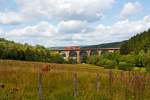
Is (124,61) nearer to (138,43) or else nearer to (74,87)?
(138,43)

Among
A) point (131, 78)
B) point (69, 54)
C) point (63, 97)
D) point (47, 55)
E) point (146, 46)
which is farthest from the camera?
point (69, 54)

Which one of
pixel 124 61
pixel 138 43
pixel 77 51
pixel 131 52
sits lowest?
pixel 124 61

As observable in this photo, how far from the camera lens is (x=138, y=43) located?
138500mm

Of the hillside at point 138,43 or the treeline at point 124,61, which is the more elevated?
the hillside at point 138,43

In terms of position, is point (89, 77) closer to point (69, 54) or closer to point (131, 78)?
point (131, 78)

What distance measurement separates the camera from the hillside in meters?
132

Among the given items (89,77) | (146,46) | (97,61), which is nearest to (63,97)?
(89,77)

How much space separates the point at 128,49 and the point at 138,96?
13335cm

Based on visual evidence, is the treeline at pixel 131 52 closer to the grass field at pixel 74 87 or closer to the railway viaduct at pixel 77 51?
the railway viaduct at pixel 77 51

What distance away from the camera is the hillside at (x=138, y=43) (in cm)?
13212

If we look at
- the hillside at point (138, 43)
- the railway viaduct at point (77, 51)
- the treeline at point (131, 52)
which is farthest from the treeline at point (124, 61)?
the railway viaduct at point (77, 51)

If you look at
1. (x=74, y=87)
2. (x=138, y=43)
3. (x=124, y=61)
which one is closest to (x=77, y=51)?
(x=138, y=43)

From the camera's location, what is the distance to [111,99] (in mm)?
11016

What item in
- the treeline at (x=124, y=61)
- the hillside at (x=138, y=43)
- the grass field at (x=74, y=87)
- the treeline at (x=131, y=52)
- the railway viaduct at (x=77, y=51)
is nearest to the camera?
the grass field at (x=74, y=87)
